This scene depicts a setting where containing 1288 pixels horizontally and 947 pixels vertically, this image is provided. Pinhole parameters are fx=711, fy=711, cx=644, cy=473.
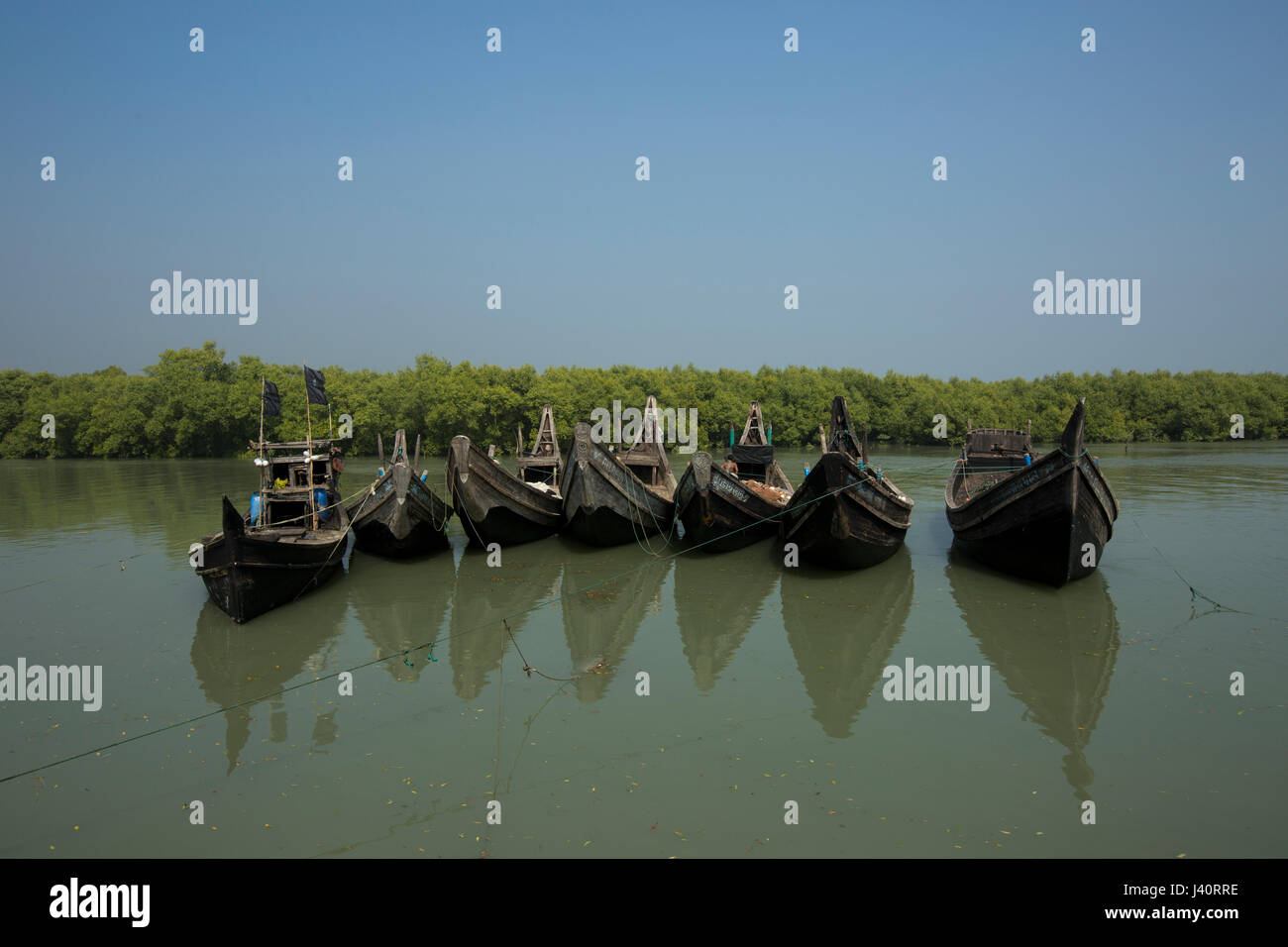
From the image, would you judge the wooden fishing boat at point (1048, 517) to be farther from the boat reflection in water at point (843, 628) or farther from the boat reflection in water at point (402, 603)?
the boat reflection in water at point (402, 603)

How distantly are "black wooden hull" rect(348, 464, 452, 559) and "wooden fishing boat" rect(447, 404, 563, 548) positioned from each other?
0.68 metres

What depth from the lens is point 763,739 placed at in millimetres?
7496

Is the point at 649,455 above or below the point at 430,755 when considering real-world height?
above

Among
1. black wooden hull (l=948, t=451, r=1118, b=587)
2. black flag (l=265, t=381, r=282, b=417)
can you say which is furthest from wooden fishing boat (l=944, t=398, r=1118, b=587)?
black flag (l=265, t=381, r=282, b=417)

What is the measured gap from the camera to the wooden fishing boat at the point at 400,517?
50.1ft

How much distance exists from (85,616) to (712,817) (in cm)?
1173

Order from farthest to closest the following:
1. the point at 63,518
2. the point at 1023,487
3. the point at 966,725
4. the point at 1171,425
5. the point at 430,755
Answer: the point at 1171,425 < the point at 63,518 < the point at 1023,487 < the point at 966,725 < the point at 430,755

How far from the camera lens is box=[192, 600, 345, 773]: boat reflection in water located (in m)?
8.03

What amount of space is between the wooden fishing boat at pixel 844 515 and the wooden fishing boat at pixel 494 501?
6.22 meters

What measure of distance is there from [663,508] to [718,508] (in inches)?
103

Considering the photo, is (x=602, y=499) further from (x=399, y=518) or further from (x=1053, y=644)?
(x=1053, y=644)
